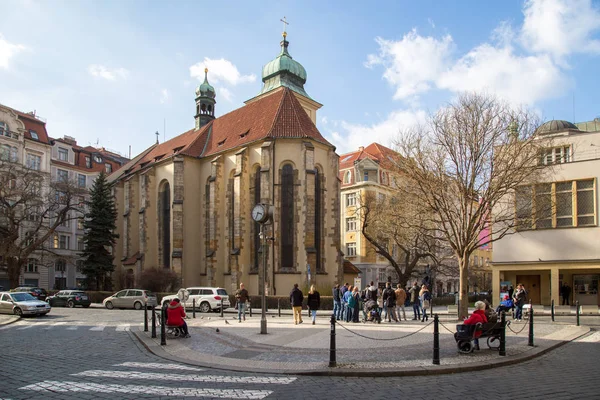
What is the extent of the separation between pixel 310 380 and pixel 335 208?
101 ft

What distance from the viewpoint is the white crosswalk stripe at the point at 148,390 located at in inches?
310

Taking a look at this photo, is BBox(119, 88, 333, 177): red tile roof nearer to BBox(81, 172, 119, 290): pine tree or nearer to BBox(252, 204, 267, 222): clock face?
BBox(81, 172, 119, 290): pine tree

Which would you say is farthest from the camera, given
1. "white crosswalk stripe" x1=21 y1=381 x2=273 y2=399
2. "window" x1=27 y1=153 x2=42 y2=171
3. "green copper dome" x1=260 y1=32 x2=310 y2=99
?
"window" x1=27 y1=153 x2=42 y2=171

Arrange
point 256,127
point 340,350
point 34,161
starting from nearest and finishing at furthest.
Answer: point 340,350, point 256,127, point 34,161

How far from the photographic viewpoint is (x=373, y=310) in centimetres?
2128

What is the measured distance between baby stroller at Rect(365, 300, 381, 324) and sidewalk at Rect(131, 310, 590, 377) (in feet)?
8.42

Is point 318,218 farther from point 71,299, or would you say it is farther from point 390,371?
point 390,371

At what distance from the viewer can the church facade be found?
3731 centimetres

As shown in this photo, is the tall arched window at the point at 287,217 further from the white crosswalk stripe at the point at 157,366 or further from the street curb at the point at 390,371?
the white crosswalk stripe at the point at 157,366

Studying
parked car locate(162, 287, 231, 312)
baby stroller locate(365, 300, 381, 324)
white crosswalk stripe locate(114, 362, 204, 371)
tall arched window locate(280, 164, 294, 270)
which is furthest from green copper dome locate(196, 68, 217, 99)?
white crosswalk stripe locate(114, 362, 204, 371)

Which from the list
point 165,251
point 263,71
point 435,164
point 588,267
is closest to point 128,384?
point 435,164

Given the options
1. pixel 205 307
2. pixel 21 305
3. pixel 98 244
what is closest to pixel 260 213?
pixel 205 307

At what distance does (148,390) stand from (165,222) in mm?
39959

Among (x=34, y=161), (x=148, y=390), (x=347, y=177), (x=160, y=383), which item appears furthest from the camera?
(x=347, y=177)
